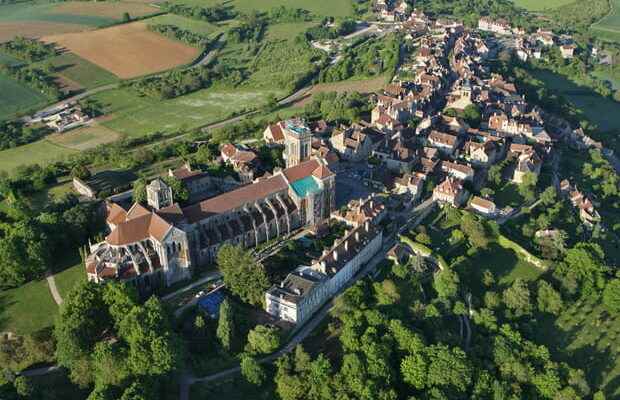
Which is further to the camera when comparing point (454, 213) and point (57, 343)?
point (454, 213)

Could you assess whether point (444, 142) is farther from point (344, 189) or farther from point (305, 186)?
point (305, 186)

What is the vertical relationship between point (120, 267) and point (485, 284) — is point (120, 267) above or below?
above

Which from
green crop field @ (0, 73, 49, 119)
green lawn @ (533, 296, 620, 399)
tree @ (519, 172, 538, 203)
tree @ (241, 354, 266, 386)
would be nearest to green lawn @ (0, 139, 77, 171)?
green crop field @ (0, 73, 49, 119)

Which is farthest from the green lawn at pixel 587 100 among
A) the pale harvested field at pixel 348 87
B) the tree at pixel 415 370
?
the tree at pixel 415 370

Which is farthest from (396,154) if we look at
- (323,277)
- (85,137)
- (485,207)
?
(85,137)

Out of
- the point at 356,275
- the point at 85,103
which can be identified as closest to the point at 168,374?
the point at 356,275

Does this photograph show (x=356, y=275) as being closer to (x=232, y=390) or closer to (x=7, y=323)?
(x=232, y=390)
